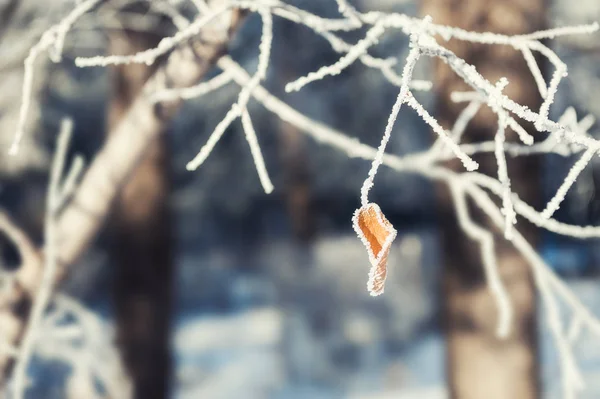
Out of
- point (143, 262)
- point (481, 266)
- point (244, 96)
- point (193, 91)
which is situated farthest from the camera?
point (143, 262)

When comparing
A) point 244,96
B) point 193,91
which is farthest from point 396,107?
point 193,91

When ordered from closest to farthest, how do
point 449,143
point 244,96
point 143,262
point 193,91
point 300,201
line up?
point 449,143
point 244,96
point 193,91
point 143,262
point 300,201

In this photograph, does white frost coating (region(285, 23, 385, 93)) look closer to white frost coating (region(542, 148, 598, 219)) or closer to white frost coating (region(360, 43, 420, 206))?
white frost coating (region(360, 43, 420, 206))

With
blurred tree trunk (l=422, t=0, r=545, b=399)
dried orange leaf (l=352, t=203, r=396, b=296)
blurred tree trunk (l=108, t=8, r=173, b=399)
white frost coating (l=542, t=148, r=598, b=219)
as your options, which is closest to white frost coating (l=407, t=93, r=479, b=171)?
dried orange leaf (l=352, t=203, r=396, b=296)

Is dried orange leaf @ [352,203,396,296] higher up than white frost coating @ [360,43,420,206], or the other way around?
white frost coating @ [360,43,420,206]

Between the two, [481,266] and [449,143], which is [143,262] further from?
[449,143]

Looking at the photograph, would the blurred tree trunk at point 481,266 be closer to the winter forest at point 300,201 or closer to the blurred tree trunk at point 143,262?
the winter forest at point 300,201
